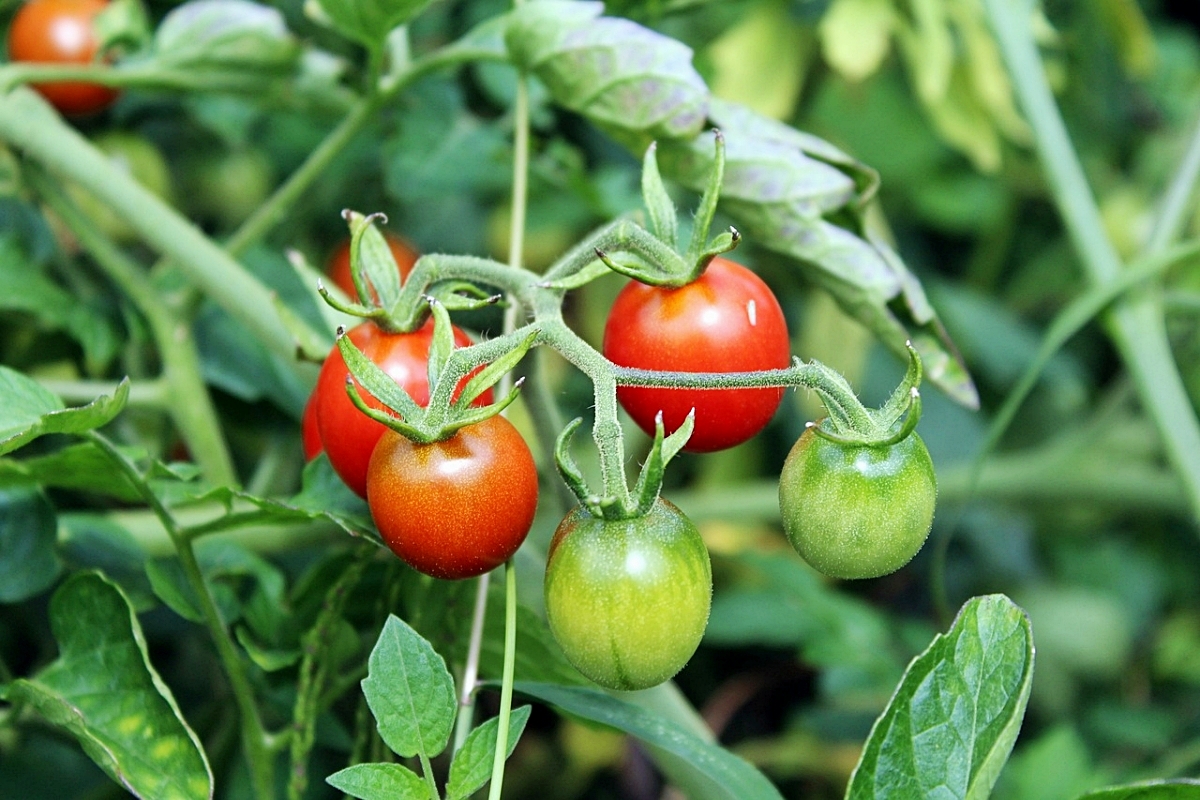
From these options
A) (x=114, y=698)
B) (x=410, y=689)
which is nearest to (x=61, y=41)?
(x=114, y=698)

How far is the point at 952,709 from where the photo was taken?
1.55 feet

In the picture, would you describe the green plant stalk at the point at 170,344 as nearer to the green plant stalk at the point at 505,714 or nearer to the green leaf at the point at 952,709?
the green plant stalk at the point at 505,714

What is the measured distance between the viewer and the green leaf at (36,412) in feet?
1.54

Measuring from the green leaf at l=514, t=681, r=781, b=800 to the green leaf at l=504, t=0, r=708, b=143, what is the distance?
29 cm

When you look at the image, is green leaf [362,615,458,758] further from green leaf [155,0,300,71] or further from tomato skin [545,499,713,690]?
green leaf [155,0,300,71]

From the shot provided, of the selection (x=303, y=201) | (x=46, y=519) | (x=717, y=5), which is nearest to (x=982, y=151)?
(x=717, y=5)

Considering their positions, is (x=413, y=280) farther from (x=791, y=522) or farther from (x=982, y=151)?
(x=982, y=151)

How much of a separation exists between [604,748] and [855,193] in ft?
2.03

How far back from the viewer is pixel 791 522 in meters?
0.45

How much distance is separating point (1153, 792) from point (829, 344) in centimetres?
71

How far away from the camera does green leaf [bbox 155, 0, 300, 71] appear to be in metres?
0.77

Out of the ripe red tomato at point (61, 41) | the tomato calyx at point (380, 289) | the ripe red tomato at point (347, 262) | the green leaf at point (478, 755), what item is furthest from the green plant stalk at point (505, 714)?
the ripe red tomato at point (61, 41)

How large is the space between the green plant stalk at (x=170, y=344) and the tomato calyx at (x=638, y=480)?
0.41 metres

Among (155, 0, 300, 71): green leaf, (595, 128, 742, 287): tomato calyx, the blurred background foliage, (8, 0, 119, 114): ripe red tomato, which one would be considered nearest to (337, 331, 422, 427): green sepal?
(595, 128, 742, 287): tomato calyx
